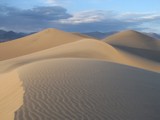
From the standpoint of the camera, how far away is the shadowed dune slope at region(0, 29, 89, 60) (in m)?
54.8

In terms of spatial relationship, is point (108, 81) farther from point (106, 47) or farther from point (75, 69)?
point (106, 47)


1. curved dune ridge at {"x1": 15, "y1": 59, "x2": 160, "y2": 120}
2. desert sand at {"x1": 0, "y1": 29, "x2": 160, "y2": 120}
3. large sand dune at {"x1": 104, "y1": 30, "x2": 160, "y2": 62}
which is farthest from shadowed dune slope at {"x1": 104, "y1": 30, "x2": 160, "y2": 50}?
curved dune ridge at {"x1": 15, "y1": 59, "x2": 160, "y2": 120}

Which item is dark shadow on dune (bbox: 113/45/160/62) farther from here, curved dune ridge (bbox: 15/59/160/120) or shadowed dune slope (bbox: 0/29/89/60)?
curved dune ridge (bbox: 15/59/160/120)

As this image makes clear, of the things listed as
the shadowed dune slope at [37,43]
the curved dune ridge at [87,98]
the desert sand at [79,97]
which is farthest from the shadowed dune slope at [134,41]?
the curved dune ridge at [87,98]

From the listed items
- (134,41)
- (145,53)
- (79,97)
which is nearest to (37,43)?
(134,41)

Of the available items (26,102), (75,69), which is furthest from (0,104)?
(75,69)

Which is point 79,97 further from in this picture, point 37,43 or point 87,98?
point 37,43

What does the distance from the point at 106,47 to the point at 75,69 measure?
949 inches

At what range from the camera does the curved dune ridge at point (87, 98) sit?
7570mm

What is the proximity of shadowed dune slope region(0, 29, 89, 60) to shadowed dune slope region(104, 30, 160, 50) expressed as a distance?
25.6 ft

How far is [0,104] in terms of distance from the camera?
9.56 metres

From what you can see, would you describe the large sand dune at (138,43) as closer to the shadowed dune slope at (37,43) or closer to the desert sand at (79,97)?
the shadowed dune slope at (37,43)

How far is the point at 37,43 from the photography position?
195ft

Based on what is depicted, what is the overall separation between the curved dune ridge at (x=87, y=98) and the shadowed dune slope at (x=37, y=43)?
134 feet
